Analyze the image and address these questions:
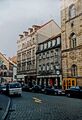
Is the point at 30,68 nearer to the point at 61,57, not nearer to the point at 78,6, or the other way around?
the point at 61,57

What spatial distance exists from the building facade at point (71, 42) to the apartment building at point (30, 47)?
14.6 meters

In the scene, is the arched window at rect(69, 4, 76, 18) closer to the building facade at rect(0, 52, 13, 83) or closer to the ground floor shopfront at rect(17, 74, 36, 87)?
the ground floor shopfront at rect(17, 74, 36, 87)

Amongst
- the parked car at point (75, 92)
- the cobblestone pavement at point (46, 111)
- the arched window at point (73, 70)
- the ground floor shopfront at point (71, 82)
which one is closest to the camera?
the cobblestone pavement at point (46, 111)

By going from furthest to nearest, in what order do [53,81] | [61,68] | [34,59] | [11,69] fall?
[11,69]
[34,59]
[53,81]
[61,68]

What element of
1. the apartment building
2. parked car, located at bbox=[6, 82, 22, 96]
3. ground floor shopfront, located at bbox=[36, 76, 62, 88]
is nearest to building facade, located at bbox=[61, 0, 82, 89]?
ground floor shopfront, located at bbox=[36, 76, 62, 88]

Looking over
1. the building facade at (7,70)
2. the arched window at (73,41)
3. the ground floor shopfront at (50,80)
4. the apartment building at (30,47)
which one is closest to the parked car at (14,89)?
the arched window at (73,41)

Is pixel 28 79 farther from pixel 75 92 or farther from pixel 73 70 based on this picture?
pixel 75 92

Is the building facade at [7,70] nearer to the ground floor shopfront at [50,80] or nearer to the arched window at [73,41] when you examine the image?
the ground floor shopfront at [50,80]

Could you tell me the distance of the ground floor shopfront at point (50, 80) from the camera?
56.7m

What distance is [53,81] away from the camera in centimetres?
5988

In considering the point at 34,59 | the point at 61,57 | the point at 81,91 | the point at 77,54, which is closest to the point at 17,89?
the point at 81,91

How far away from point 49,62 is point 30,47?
43.2 ft

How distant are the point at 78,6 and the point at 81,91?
745 inches

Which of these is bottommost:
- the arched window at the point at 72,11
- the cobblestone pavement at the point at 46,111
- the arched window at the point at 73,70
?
the cobblestone pavement at the point at 46,111
